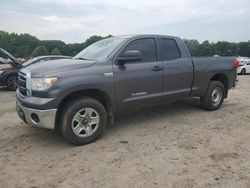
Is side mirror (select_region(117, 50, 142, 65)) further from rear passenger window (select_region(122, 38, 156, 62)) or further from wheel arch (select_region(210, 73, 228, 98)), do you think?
wheel arch (select_region(210, 73, 228, 98))

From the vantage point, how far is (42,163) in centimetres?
383

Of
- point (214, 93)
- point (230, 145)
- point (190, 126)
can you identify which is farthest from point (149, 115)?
point (230, 145)

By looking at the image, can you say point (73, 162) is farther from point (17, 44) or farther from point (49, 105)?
point (17, 44)

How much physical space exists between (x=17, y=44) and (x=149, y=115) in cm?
7378

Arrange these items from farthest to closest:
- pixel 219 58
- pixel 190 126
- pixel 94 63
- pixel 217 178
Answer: pixel 219 58
pixel 190 126
pixel 94 63
pixel 217 178

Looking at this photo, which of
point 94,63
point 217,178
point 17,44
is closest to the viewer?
point 217,178

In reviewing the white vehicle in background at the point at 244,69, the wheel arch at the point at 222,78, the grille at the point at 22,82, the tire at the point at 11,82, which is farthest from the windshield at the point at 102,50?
the white vehicle in background at the point at 244,69

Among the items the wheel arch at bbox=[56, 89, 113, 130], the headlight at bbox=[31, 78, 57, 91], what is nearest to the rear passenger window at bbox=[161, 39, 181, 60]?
the wheel arch at bbox=[56, 89, 113, 130]

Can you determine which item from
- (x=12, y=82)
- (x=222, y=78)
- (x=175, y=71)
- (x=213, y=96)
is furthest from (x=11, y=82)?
(x=222, y=78)

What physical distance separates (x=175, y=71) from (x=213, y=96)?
5.36 feet

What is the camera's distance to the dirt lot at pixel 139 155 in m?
3.33

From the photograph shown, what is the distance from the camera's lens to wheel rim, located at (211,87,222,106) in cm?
661

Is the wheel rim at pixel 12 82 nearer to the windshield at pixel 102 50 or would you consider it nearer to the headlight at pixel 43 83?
the windshield at pixel 102 50

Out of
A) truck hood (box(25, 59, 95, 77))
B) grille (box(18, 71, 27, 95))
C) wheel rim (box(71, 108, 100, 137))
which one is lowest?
wheel rim (box(71, 108, 100, 137))
